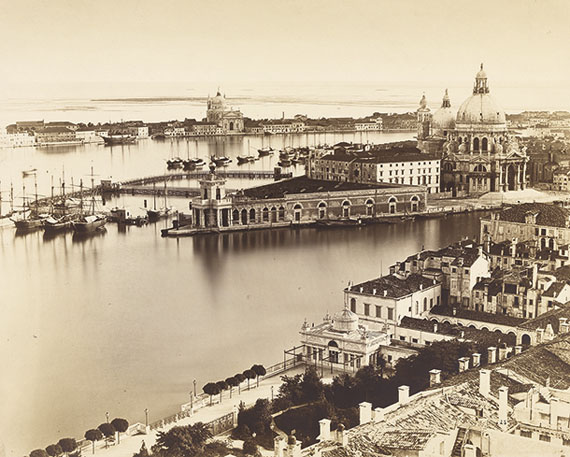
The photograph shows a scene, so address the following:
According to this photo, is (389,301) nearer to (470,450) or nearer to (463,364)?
(463,364)

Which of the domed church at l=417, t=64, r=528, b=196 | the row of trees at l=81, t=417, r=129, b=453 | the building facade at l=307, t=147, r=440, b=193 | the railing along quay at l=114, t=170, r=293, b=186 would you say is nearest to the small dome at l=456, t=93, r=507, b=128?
the domed church at l=417, t=64, r=528, b=196

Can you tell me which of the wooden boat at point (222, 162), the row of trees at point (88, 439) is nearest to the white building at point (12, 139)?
the row of trees at point (88, 439)

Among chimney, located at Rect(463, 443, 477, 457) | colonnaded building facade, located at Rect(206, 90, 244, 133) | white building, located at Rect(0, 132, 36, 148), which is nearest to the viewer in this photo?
chimney, located at Rect(463, 443, 477, 457)

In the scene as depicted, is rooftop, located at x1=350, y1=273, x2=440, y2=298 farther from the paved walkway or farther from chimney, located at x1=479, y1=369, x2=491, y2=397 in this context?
chimney, located at x1=479, y1=369, x2=491, y2=397

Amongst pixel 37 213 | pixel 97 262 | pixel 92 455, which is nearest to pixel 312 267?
pixel 97 262

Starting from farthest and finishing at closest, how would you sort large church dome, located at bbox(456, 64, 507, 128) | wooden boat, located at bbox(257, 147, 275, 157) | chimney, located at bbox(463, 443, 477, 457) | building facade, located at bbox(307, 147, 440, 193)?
wooden boat, located at bbox(257, 147, 275, 157) < large church dome, located at bbox(456, 64, 507, 128) < building facade, located at bbox(307, 147, 440, 193) < chimney, located at bbox(463, 443, 477, 457)

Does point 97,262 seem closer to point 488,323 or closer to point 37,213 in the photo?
point 37,213

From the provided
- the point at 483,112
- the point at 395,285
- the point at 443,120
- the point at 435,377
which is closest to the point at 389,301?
the point at 395,285
